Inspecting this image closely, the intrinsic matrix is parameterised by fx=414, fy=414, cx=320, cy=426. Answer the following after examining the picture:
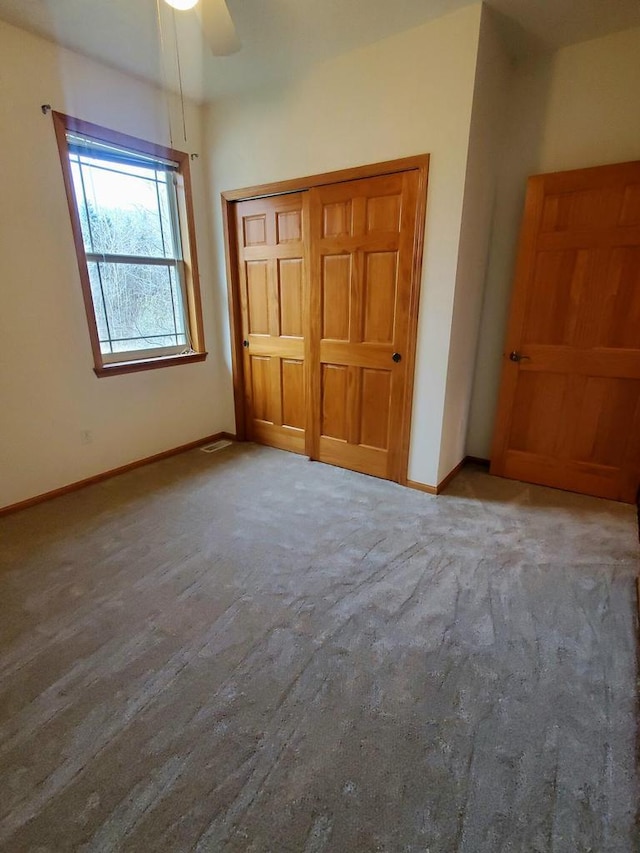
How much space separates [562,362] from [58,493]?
3.62 meters

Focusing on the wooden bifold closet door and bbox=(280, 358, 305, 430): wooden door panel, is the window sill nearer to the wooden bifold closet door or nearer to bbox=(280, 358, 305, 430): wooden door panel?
the wooden bifold closet door

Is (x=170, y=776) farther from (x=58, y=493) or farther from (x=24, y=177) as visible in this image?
(x=24, y=177)

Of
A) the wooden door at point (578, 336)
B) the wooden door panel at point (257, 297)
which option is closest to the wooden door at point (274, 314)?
the wooden door panel at point (257, 297)

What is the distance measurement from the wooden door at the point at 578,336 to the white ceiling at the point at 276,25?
2.46 feet

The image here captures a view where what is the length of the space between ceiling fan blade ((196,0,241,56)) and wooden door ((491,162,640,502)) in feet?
6.47

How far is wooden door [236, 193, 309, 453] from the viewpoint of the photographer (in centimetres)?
323

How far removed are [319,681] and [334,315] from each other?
2.39 meters

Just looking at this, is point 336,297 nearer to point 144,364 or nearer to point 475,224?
point 475,224

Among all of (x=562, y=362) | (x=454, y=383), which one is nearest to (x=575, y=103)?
(x=562, y=362)

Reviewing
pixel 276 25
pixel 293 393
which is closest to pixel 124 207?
pixel 276 25

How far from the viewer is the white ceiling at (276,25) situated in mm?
2162

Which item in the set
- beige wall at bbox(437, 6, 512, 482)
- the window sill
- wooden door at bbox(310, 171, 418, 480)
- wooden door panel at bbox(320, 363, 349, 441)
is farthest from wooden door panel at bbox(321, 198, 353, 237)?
the window sill

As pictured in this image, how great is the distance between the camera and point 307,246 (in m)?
3.12

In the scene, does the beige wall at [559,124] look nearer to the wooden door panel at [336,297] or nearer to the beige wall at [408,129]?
the beige wall at [408,129]
